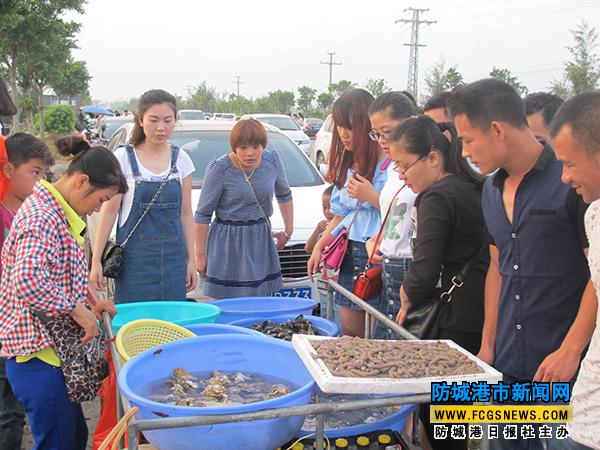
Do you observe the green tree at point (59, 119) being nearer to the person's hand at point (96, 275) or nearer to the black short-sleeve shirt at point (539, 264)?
the person's hand at point (96, 275)

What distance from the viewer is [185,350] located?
238 cm

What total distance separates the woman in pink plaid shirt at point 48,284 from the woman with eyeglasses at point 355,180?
4.51 feet

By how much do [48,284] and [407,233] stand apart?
157cm

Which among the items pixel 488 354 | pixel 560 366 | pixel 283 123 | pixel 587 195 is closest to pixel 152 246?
pixel 488 354

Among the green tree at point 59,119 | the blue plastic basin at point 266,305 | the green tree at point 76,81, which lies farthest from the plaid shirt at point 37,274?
the green tree at point 76,81

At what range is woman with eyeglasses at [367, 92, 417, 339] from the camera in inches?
115

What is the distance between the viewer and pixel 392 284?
2979 mm

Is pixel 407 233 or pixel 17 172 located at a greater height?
pixel 17 172

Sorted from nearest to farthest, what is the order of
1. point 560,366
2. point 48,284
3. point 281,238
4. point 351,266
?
point 560,366 → point 48,284 → point 351,266 → point 281,238

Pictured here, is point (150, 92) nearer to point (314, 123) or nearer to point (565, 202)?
point (565, 202)

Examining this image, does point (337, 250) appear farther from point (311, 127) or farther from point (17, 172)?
point (311, 127)

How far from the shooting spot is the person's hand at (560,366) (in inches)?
78.7

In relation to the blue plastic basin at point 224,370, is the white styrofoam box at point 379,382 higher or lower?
higher

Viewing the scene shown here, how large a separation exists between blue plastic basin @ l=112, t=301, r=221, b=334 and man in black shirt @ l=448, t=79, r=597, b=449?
148cm
